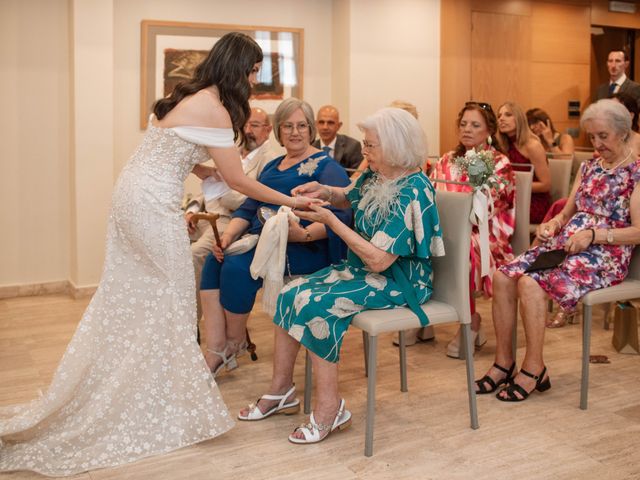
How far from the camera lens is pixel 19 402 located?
371 cm

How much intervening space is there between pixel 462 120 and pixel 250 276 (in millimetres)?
1483

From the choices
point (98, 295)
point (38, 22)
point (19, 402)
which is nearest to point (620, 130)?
point (98, 295)

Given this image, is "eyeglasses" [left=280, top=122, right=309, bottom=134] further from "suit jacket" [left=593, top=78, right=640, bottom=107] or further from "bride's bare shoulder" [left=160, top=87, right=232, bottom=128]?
"suit jacket" [left=593, top=78, right=640, bottom=107]

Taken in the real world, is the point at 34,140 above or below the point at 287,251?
above

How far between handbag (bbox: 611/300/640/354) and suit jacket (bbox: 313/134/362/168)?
7.34 ft

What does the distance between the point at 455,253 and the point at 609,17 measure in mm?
5733

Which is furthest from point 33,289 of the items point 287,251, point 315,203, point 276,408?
point 315,203

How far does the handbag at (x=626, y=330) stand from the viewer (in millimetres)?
4445

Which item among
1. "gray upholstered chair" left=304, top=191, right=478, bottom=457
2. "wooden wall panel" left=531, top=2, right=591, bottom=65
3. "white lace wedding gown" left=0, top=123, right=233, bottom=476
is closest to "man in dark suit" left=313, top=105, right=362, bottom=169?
"wooden wall panel" left=531, top=2, right=591, bottom=65

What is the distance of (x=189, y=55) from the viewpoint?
6254 mm

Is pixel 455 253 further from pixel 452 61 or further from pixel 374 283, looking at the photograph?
pixel 452 61

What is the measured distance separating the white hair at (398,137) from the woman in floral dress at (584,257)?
35.9 inches

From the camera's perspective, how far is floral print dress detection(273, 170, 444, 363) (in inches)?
123

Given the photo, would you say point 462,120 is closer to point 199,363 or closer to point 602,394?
point 602,394
